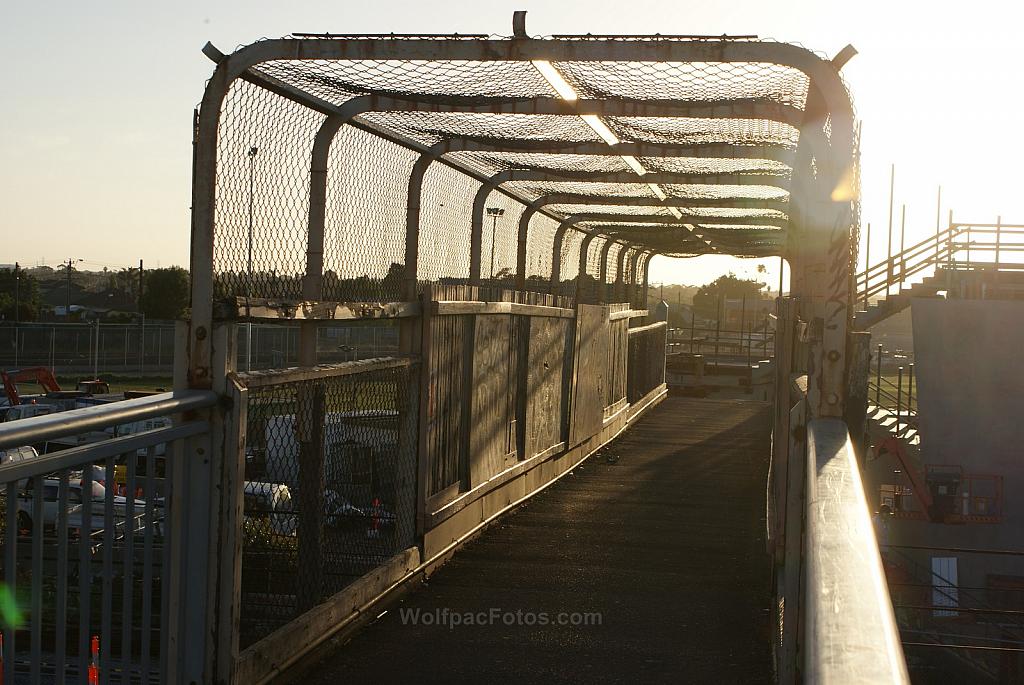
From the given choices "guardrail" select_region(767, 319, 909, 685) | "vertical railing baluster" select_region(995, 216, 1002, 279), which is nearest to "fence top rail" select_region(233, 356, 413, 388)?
"guardrail" select_region(767, 319, 909, 685)

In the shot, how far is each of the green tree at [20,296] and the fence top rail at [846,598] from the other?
72.8 meters

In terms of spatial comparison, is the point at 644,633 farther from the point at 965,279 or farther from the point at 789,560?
the point at 965,279

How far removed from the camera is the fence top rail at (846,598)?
4.03 ft

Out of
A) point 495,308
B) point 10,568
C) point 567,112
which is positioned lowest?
point 10,568

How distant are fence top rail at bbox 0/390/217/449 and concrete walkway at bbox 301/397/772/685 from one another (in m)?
1.71

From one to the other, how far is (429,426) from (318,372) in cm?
186

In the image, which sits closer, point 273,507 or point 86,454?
point 86,454

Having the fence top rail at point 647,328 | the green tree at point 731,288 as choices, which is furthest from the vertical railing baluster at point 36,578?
the green tree at point 731,288

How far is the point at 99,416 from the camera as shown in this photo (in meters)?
3.07

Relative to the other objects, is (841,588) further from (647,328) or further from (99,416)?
(647,328)

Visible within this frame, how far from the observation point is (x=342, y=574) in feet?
18.9

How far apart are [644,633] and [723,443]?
10.4m

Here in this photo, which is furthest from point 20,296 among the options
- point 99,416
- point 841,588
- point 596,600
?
point 841,588

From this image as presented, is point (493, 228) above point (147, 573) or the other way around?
above
